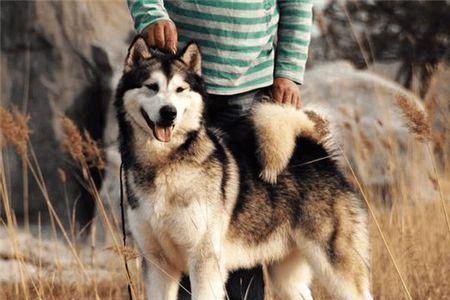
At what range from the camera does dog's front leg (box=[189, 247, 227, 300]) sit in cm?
317

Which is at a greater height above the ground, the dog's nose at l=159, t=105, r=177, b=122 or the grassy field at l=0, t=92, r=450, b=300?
the dog's nose at l=159, t=105, r=177, b=122

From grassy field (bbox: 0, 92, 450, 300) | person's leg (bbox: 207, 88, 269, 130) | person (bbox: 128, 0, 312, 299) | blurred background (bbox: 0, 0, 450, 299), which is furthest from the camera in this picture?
blurred background (bbox: 0, 0, 450, 299)

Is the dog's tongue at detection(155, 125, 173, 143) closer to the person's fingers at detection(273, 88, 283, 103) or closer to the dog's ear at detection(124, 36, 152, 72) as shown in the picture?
the dog's ear at detection(124, 36, 152, 72)

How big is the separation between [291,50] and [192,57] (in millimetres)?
520

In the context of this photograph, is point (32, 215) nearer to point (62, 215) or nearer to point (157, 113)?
point (62, 215)

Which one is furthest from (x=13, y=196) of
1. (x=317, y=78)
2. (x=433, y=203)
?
(x=433, y=203)

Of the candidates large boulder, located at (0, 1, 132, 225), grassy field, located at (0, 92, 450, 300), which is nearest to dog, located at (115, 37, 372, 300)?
grassy field, located at (0, 92, 450, 300)

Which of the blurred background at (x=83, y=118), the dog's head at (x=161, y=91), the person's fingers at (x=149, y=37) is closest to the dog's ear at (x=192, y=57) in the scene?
the dog's head at (x=161, y=91)

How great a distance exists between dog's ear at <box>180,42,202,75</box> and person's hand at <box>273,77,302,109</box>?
0.43 metres

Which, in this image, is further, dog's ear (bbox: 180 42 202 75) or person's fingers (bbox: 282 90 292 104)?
person's fingers (bbox: 282 90 292 104)

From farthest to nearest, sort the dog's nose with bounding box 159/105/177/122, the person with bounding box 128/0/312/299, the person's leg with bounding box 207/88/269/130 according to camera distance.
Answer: the person's leg with bounding box 207/88/269/130
the person with bounding box 128/0/312/299
the dog's nose with bounding box 159/105/177/122

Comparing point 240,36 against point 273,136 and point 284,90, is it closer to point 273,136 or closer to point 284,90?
point 284,90

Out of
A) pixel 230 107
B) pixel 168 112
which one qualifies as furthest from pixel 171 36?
pixel 230 107

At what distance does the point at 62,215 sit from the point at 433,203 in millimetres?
2766
